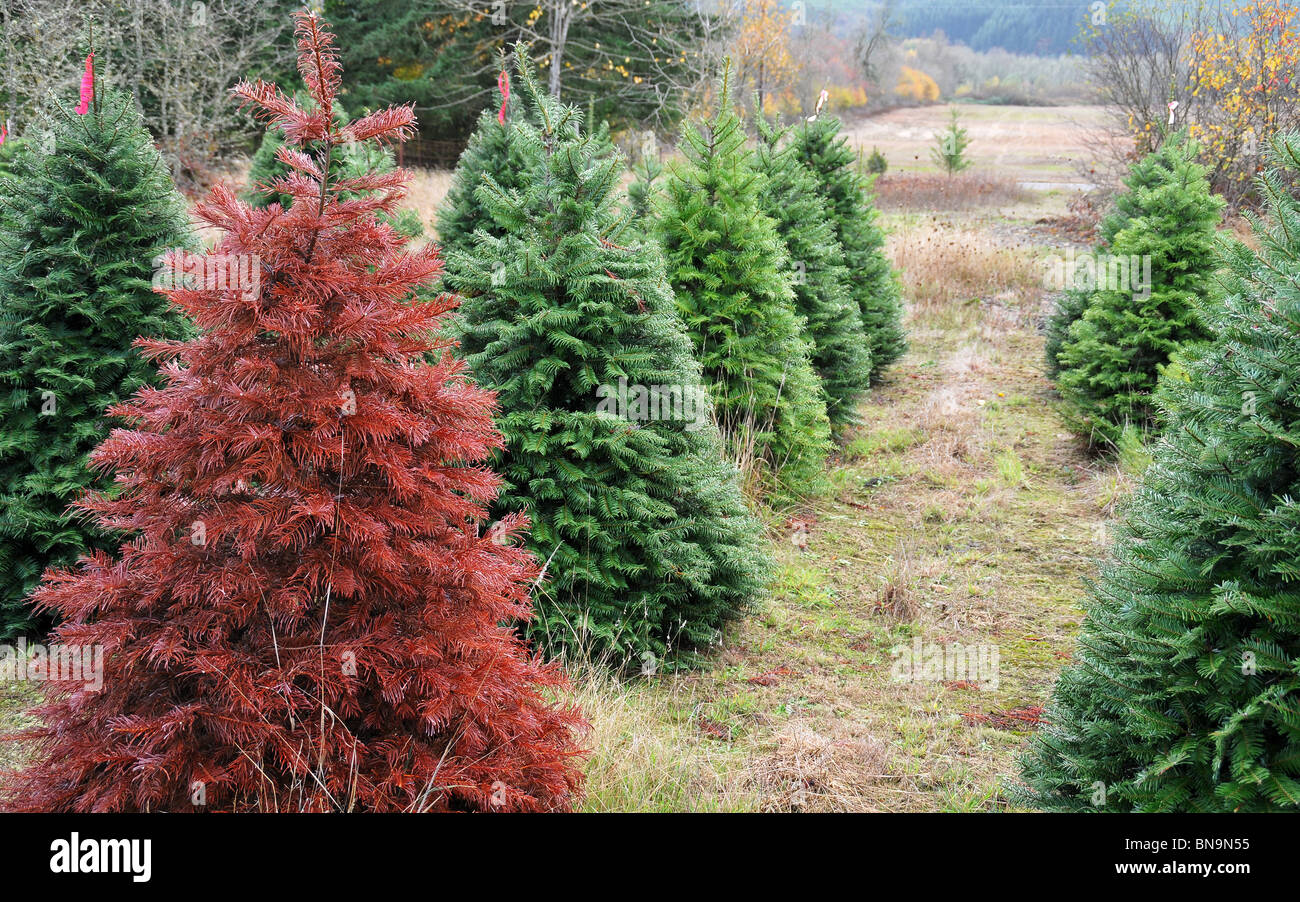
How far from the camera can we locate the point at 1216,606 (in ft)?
6.82

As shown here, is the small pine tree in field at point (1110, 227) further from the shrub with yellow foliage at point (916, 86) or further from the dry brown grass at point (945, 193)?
the shrub with yellow foliage at point (916, 86)

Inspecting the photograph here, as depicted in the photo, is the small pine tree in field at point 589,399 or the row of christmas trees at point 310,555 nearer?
the row of christmas trees at point 310,555

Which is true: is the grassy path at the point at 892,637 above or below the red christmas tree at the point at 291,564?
below

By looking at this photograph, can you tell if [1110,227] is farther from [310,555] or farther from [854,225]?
[310,555]

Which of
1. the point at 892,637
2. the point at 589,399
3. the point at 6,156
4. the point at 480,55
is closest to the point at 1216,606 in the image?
the point at 589,399

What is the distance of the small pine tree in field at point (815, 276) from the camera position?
7.58 metres

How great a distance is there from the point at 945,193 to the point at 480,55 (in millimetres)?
12479

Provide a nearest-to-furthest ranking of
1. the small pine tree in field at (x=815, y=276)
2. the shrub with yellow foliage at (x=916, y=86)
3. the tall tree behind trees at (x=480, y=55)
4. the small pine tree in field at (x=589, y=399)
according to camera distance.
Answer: the small pine tree in field at (x=589, y=399)
the small pine tree in field at (x=815, y=276)
the tall tree behind trees at (x=480, y=55)
the shrub with yellow foliage at (x=916, y=86)

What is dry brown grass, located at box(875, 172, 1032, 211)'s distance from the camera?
74.6 ft

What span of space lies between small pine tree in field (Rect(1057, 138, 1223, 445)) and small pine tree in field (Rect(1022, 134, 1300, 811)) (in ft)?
17.6

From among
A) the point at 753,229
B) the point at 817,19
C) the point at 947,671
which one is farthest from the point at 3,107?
the point at 817,19

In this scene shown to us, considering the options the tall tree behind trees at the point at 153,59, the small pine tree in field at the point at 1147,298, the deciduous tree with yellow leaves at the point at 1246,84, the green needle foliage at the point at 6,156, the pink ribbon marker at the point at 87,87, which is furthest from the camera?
the deciduous tree with yellow leaves at the point at 1246,84

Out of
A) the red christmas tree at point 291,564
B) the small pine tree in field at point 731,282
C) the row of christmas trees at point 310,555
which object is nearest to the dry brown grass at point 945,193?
the small pine tree in field at point 731,282

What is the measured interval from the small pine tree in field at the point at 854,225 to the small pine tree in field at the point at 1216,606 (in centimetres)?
695
